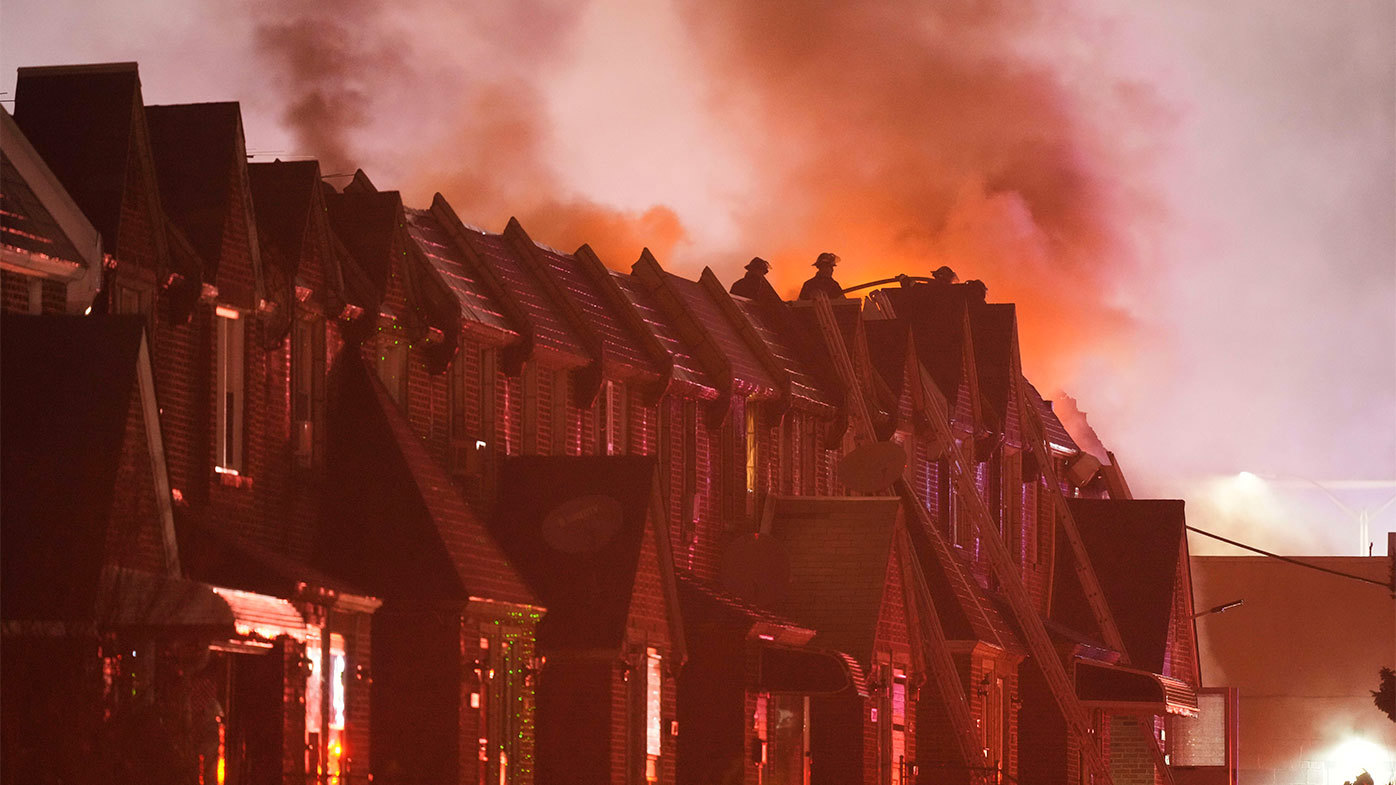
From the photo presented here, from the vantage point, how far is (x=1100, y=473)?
59844 millimetres

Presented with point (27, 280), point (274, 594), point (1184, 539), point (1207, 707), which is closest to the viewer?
point (27, 280)

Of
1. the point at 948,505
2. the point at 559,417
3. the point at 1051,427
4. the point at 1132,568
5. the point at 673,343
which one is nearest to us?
the point at 559,417

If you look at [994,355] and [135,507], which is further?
[994,355]

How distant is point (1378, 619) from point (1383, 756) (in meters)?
3.46

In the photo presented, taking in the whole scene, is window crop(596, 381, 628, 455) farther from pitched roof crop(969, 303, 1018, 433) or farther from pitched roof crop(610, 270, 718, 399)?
pitched roof crop(969, 303, 1018, 433)

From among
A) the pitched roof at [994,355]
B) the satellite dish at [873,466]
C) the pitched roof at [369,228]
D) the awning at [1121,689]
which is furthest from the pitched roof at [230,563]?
the awning at [1121,689]

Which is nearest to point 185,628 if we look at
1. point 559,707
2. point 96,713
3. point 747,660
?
point 96,713

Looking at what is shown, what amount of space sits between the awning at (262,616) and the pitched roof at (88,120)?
3.54 m

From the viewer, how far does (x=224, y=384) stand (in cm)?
2756

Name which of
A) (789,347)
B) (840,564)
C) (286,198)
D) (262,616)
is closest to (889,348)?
(789,347)

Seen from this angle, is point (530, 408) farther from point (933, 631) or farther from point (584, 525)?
point (933, 631)

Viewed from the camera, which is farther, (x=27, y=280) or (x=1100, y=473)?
(x=1100, y=473)

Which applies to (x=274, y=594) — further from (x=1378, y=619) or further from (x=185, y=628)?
(x=1378, y=619)

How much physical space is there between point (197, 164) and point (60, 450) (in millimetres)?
6194
